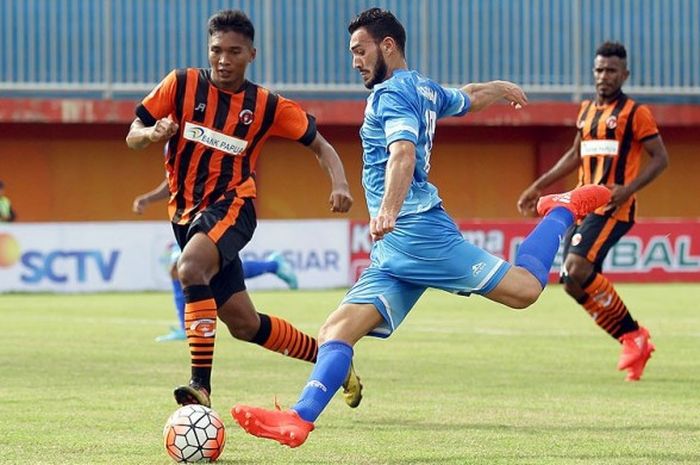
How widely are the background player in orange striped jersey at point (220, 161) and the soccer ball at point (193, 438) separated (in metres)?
1.45

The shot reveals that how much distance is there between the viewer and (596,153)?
11422 millimetres

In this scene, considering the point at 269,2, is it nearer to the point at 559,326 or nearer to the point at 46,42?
the point at 46,42

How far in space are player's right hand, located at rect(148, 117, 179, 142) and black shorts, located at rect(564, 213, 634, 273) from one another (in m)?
4.42

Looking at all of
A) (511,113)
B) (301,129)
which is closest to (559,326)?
(301,129)

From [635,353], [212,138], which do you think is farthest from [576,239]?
[212,138]

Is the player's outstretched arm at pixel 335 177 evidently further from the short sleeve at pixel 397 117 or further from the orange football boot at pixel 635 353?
the orange football boot at pixel 635 353

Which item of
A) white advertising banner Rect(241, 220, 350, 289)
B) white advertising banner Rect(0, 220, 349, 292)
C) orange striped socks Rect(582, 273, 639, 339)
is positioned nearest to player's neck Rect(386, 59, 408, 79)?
orange striped socks Rect(582, 273, 639, 339)

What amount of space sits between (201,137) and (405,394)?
2.19 m

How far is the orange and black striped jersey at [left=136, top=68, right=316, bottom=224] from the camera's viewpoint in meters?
8.27

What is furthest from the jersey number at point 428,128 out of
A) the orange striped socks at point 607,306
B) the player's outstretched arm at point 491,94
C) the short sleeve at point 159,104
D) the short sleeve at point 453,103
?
the orange striped socks at point 607,306

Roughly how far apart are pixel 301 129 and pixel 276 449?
2291mm

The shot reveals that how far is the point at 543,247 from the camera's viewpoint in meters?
7.31

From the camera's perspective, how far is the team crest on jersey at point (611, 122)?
444 inches

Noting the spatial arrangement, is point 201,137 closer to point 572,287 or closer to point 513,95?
point 513,95
